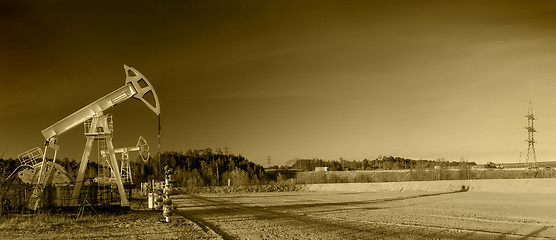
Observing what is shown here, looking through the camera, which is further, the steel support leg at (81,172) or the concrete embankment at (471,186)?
the concrete embankment at (471,186)

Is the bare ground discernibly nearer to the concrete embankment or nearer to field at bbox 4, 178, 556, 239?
Result: field at bbox 4, 178, 556, 239

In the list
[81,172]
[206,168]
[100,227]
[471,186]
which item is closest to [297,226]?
[100,227]

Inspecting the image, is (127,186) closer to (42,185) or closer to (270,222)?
(42,185)

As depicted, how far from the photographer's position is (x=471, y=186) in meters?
42.0

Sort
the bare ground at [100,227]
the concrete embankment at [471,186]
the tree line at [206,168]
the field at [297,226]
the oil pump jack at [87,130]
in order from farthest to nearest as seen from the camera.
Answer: the tree line at [206,168], the concrete embankment at [471,186], the oil pump jack at [87,130], the bare ground at [100,227], the field at [297,226]

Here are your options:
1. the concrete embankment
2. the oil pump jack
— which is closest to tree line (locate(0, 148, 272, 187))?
the concrete embankment

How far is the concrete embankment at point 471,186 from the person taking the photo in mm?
36469

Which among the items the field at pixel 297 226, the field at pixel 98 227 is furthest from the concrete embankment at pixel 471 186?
the field at pixel 98 227

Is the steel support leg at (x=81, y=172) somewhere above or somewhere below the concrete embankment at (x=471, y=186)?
above

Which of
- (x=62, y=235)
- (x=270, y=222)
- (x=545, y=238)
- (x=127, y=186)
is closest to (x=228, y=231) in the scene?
(x=270, y=222)

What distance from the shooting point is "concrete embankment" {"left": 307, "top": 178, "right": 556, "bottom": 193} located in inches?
1436

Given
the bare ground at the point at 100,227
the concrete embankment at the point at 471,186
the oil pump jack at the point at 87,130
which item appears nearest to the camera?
the bare ground at the point at 100,227

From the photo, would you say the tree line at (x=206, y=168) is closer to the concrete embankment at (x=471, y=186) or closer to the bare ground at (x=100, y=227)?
the concrete embankment at (x=471, y=186)

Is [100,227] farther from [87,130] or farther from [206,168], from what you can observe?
[206,168]
